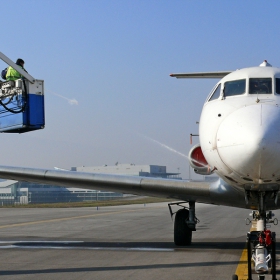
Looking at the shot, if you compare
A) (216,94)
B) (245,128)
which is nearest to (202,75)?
(216,94)

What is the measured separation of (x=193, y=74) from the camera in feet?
49.7

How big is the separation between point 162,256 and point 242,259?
5.82 feet

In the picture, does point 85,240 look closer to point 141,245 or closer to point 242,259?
Answer: point 141,245

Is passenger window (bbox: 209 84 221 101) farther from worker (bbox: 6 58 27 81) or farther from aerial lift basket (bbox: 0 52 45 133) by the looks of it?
worker (bbox: 6 58 27 81)

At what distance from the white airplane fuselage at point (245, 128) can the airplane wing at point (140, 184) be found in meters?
2.37

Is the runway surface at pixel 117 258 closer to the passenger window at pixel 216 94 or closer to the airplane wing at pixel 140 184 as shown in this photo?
the airplane wing at pixel 140 184

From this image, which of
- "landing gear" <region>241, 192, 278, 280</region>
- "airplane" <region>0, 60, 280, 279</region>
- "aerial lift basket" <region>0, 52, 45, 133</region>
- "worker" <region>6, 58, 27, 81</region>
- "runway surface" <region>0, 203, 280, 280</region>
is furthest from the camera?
"worker" <region>6, 58, 27, 81</region>

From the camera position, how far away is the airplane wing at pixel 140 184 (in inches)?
475

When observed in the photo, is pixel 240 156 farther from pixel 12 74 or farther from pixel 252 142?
pixel 12 74

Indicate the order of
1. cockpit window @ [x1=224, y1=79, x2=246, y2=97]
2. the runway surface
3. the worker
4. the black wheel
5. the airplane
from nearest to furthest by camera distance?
the airplane → the runway surface → cockpit window @ [x1=224, y1=79, x2=246, y2=97] → the worker → the black wheel

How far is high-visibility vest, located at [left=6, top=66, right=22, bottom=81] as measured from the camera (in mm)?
11281

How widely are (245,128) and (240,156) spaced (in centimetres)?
43

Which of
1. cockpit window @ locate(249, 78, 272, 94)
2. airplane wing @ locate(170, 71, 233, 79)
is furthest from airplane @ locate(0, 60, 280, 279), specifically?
airplane wing @ locate(170, 71, 233, 79)

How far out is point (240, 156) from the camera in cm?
781
